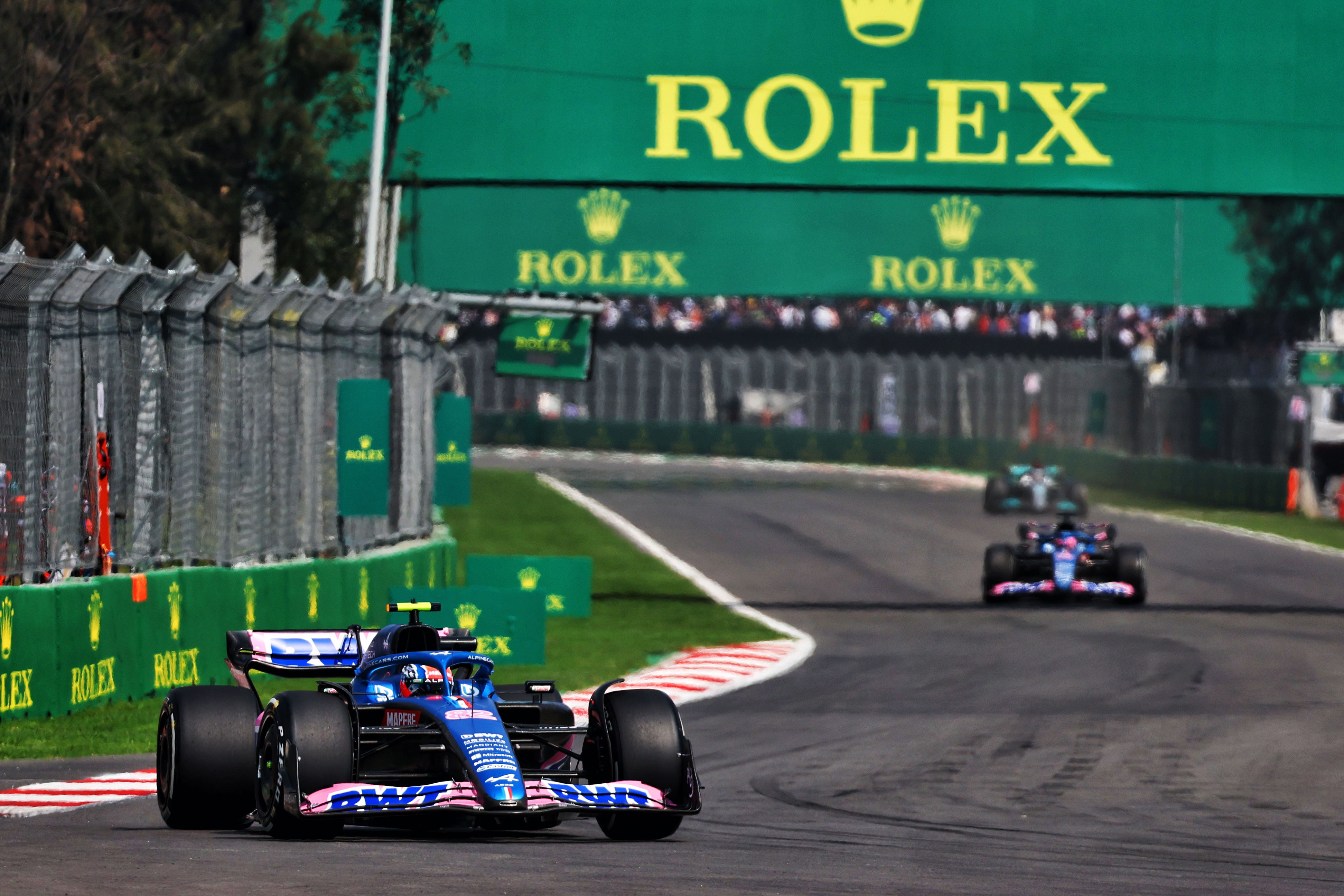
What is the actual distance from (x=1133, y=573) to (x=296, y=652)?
15467mm

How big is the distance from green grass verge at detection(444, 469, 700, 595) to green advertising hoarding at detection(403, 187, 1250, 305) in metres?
7.61

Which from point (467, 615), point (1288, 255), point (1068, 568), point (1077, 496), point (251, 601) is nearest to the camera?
point (251, 601)

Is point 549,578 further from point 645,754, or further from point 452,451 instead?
point 645,754

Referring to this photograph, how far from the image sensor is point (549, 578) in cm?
2162

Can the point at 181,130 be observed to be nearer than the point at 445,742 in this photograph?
No

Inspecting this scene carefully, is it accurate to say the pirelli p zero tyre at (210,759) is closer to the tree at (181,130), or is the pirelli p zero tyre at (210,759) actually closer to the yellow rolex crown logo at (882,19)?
the yellow rolex crown logo at (882,19)

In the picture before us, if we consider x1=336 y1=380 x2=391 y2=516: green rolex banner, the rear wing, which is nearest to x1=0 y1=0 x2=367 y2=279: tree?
x1=336 y1=380 x2=391 y2=516: green rolex banner

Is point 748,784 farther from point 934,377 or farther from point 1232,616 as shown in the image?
point 934,377

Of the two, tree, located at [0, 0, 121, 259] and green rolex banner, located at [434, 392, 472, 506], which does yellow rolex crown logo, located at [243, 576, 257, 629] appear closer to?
green rolex banner, located at [434, 392, 472, 506]

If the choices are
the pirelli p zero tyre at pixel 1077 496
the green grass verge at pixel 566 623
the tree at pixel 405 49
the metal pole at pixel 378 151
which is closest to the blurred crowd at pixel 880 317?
the green grass verge at pixel 566 623

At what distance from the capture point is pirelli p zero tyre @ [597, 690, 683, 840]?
908 centimetres

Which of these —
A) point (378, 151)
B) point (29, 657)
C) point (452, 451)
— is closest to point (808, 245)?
point (452, 451)

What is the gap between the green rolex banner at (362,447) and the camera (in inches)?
731

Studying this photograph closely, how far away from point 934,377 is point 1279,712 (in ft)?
143
